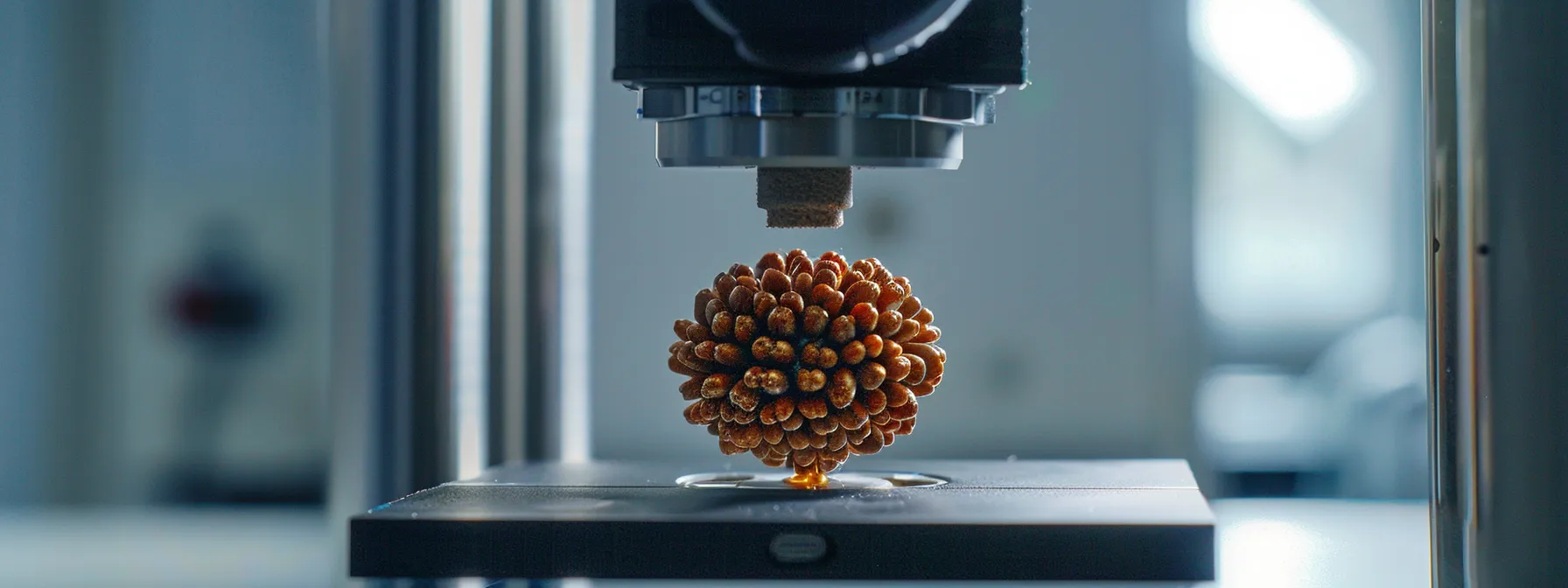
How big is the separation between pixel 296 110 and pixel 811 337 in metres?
3.17

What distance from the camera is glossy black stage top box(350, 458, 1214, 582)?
0.62 m

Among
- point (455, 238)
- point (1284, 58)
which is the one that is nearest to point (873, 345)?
point (455, 238)

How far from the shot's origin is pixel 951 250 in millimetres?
2879

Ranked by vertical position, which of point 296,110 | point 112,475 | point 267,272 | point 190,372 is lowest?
point 112,475

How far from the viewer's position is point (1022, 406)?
2971 millimetres

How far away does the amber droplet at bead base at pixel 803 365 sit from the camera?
0.75m

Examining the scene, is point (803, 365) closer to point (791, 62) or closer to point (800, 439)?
point (800, 439)

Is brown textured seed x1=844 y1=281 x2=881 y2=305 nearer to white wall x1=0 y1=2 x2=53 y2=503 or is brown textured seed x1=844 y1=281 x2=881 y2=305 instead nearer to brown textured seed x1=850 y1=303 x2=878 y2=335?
brown textured seed x1=850 y1=303 x2=878 y2=335

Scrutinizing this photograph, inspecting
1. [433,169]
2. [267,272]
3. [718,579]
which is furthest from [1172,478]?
[267,272]

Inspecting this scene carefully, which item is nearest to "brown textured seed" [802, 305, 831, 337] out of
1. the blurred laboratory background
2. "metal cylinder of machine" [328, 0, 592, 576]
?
"metal cylinder of machine" [328, 0, 592, 576]

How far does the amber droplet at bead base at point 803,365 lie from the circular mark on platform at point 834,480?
0.03 m

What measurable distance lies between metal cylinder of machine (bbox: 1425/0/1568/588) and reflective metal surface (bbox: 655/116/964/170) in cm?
23

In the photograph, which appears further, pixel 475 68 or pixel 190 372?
pixel 190 372

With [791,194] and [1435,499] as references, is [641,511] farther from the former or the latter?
[1435,499]
